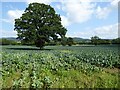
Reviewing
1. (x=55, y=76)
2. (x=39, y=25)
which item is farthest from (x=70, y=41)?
(x=55, y=76)

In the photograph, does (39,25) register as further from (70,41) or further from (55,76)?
(55,76)

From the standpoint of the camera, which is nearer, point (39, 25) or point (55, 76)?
point (55, 76)

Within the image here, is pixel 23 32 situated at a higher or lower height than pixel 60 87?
higher

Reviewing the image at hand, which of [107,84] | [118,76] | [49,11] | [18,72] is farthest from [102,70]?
[49,11]

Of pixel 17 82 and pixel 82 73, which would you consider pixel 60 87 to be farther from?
pixel 82 73

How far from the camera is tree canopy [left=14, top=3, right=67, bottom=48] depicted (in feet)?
173

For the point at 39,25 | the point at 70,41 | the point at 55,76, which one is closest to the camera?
the point at 55,76

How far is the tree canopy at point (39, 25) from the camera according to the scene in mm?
52756

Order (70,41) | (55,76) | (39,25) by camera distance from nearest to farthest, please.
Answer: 1. (55,76)
2. (39,25)
3. (70,41)

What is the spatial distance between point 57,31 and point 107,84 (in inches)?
1586

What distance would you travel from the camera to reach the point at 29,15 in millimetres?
55375

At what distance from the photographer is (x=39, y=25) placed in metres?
54.9

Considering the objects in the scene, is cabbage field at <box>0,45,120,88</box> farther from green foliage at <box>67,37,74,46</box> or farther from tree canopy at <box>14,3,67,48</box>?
green foliage at <box>67,37,74,46</box>

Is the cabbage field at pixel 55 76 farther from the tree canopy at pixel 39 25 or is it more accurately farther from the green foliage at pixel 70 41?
the green foliage at pixel 70 41
